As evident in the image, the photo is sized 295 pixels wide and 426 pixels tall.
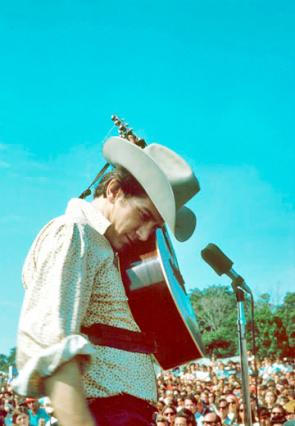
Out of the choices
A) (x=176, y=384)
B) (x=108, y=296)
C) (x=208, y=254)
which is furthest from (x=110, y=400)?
(x=176, y=384)

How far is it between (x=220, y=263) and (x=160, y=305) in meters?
2.67

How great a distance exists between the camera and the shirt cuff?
1474 millimetres

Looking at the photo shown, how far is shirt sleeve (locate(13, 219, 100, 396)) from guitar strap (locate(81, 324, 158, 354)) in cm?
9

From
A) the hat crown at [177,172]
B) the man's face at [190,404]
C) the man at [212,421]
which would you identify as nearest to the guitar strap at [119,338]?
the hat crown at [177,172]

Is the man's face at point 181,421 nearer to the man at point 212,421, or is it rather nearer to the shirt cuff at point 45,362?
the man at point 212,421

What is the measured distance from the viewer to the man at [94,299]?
1488mm

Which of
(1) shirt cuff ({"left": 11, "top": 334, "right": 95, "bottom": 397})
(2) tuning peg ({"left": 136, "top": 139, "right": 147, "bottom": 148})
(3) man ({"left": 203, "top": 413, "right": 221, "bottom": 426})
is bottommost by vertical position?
(1) shirt cuff ({"left": 11, "top": 334, "right": 95, "bottom": 397})

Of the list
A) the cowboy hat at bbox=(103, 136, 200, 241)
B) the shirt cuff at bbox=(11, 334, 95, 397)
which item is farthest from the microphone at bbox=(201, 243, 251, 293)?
the shirt cuff at bbox=(11, 334, 95, 397)

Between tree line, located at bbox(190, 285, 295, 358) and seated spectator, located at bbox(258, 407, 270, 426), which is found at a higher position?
tree line, located at bbox(190, 285, 295, 358)

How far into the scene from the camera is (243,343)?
4.24 m

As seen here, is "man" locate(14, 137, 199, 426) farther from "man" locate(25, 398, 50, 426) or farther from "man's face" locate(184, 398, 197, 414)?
"man" locate(25, 398, 50, 426)

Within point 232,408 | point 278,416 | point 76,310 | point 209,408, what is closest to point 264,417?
point 278,416

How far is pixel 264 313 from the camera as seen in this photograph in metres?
45.0

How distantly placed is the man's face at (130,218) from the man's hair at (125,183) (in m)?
0.02
